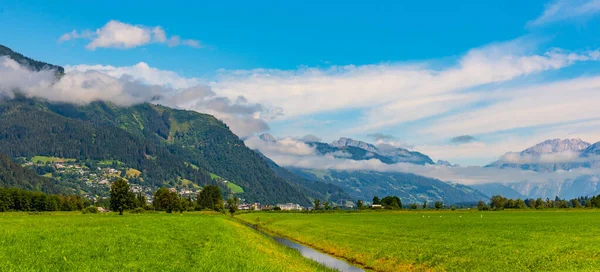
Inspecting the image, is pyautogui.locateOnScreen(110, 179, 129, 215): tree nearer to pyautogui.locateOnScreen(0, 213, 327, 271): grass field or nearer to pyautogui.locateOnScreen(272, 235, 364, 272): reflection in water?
pyautogui.locateOnScreen(272, 235, 364, 272): reflection in water

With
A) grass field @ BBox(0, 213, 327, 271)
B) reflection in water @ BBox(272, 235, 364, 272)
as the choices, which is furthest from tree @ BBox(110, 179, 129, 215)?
grass field @ BBox(0, 213, 327, 271)

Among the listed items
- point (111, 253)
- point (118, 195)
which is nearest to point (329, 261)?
point (111, 253)

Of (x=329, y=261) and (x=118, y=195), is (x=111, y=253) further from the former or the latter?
(x=118, y=195)

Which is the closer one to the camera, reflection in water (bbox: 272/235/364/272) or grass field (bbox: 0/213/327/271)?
grass field (bbox: 0/213/327/271)

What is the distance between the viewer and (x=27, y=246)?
35219mm

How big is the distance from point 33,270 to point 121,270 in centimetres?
498

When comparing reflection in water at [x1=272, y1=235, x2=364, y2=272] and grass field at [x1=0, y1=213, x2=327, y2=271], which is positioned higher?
grass field at [x1=0, y1=213, x2=327, y2=271]

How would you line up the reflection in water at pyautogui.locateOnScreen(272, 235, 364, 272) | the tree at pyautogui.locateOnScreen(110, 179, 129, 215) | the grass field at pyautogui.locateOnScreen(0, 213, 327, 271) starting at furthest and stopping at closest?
the tree at pyautogui.locateOnScreen(110, 179, 129, 215) < the reflection in water at pyautogui.locateOnScreen(272, 235, 364, 272) < the grass field at pyautogui.locateOnScreen(0, 213, 327, 271)

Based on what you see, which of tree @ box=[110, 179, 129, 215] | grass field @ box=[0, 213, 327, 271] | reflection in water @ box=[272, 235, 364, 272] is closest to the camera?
grass field @ box=[0, 213, 327, 271]

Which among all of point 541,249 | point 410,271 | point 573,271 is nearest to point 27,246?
point 410,271

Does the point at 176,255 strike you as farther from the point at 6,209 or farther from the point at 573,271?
the point at 6,209

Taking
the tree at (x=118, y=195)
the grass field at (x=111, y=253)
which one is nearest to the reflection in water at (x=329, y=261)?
the grass field at (x=111, y=253)

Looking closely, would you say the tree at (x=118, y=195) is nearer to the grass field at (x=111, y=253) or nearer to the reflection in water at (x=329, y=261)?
the reflection in water at (x=329, y=261)

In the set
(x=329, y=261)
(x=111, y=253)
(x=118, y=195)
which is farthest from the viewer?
(x=118, y=195)
